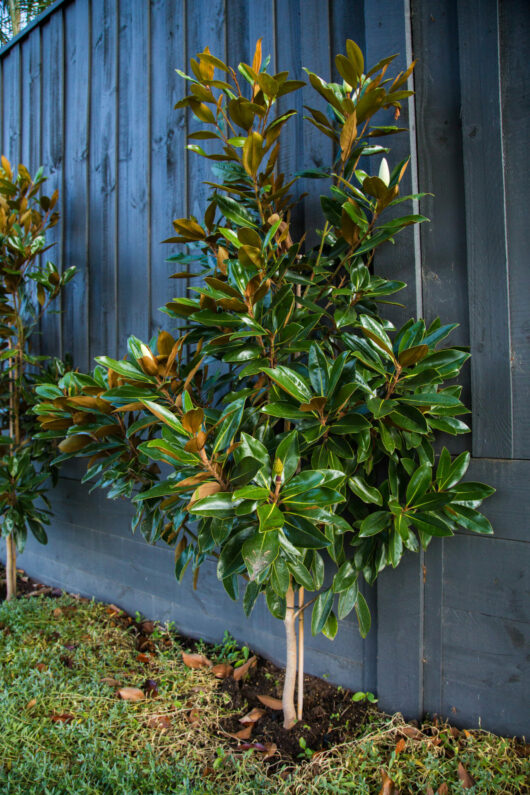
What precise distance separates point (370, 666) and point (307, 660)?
0.25 m

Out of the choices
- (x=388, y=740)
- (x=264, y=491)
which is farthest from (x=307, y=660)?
(x=264, y=491)

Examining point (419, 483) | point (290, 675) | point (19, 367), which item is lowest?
point (290, 675)

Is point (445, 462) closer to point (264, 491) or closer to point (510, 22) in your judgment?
point (264, 491)

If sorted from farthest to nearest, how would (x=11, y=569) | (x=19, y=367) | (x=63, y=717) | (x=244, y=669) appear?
1. (x=11, y=569)
2. (x=19, y=367)
3. (x=244, y=669)
4. (x=63, y=717)

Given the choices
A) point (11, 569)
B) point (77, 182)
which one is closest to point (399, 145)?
point (77, 182)

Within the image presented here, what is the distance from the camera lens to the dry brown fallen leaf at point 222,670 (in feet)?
6.01

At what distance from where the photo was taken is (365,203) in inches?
55.4

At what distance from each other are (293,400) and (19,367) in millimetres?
1705

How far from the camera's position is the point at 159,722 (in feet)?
5.20

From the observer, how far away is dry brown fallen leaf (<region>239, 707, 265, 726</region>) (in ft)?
5.18

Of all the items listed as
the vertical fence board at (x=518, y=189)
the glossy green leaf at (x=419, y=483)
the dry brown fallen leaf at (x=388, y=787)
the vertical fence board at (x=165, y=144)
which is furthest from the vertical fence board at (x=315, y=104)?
the dry brown fallen leaf at (x=388, y=787)

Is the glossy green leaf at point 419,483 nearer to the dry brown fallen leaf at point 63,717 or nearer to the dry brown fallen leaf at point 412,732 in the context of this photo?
the dry brown fallen leaf at point 412,732

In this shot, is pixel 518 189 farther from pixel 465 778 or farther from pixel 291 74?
pixel 465 778

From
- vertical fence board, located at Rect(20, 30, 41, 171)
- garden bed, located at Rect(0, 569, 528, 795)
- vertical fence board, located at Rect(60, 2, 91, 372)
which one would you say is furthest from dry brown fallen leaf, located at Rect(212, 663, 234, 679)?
vertical fence board, located at Rect(20, 30, 41, 171)
